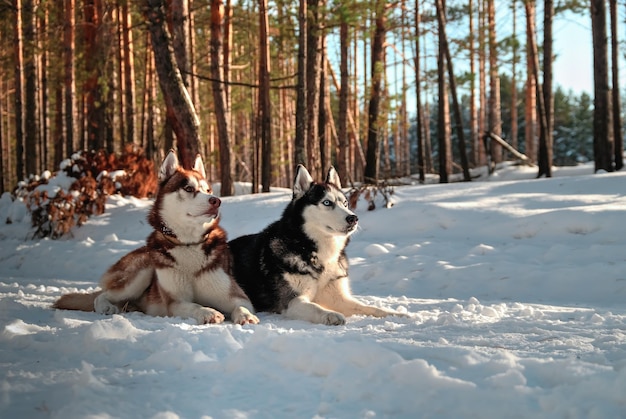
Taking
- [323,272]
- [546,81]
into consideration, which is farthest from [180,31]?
[546,81]

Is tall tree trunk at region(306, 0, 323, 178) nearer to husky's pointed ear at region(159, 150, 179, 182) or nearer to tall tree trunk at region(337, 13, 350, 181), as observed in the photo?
tall tree trunk at region(337, 13, 350, 181)

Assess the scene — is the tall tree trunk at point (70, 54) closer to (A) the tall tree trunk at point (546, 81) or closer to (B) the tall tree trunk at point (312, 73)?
(B) the tall tree trunk at point (312, 73)

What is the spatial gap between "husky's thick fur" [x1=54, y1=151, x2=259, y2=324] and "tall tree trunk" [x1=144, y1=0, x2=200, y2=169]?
21.0 feet

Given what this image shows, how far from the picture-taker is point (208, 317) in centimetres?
420

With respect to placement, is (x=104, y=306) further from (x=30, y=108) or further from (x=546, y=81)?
(x=30, y=108)

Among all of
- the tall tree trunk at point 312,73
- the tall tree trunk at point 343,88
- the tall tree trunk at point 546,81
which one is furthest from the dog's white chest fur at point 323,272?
the tall tree trunk at point 343,88

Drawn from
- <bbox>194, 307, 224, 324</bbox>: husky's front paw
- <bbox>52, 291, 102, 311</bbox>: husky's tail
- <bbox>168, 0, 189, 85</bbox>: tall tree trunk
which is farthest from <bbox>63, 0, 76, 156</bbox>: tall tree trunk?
<bbox>194, 307, 224, 324</bbox>: husky's front paw

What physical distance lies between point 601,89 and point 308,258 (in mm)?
10905

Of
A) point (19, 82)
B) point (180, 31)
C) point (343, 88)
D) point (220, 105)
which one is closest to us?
point (180, 31)

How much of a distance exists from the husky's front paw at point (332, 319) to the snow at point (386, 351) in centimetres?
16

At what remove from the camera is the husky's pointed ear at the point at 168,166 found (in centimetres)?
480

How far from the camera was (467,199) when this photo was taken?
9773 mm

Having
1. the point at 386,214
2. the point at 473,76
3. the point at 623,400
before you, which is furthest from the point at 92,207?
the point at 473,76

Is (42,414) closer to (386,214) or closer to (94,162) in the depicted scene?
(386,214)
